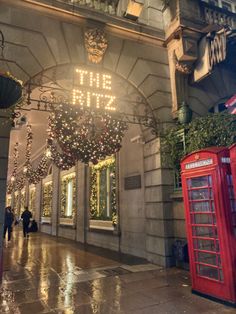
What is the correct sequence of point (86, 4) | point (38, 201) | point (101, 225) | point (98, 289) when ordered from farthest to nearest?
point (38, 201) → point (101, 225) → point (86, 4) → point (98, 289)

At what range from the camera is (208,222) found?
5.48 meters

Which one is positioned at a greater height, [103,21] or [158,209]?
[103,21]

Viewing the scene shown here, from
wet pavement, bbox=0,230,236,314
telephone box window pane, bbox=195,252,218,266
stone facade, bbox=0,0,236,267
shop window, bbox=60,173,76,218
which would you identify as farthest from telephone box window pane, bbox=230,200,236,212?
shop window, bbox=60,173,76,218

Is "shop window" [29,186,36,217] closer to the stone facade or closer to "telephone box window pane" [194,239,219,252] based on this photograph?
the stone facade

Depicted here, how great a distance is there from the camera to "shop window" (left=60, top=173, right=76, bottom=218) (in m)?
16.9

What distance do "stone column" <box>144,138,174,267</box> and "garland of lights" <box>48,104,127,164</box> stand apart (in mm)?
1426

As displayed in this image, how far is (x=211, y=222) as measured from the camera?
17.6 feet

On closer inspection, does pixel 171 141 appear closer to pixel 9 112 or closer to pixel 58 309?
pixel 9 112

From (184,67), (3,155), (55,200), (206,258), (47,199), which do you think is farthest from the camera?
(47,199)

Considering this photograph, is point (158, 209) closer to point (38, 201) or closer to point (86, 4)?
point (86, 4)

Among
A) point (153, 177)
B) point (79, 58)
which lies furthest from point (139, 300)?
point (79, 58)

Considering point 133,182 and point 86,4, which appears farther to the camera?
point 133,182

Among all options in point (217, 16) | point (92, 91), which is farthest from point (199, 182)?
point (217, 16)

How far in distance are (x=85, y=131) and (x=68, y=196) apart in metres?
9.48
